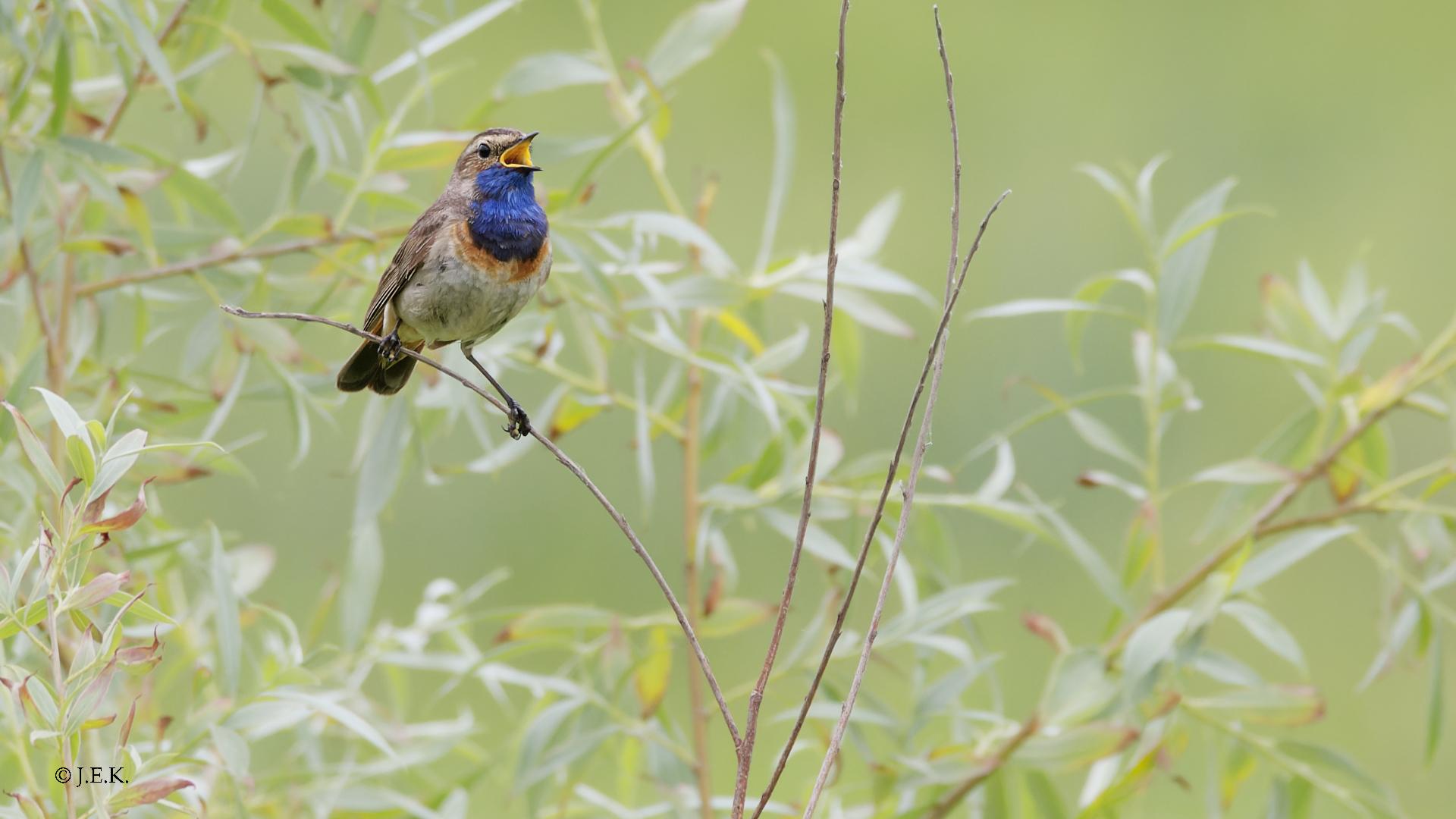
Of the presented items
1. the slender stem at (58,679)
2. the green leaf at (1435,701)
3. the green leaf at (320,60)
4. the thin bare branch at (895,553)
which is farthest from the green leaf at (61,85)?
the green leaf at (1435,701)

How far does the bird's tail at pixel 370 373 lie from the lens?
171 cm

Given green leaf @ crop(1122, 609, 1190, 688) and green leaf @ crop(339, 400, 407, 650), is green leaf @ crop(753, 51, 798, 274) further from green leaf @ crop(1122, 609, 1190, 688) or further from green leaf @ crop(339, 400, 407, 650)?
green leaf @ crop(1122, 609, 1190, 688)

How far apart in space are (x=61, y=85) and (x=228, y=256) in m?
0.26

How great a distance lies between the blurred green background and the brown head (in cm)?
171

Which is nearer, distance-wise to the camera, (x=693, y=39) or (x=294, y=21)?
(x=294, y=21)

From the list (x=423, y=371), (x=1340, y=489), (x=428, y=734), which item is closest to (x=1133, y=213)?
(x=1340, y=489)

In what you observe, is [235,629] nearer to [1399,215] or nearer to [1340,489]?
[1340,489]

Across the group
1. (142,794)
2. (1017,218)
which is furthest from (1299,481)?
(1017,218)

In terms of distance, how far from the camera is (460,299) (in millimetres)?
1614

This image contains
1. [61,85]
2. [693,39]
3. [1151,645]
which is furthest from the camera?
[693,39]

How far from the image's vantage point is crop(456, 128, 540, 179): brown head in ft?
5.67

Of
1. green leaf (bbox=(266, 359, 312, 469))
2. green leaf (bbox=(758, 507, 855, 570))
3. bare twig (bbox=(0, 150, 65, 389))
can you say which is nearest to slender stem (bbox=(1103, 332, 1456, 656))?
green leaf (bbox=(758, 507, 855, 570))

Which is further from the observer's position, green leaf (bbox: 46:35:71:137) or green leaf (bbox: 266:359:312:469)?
green leaf (bbox: 266:359:312:469)

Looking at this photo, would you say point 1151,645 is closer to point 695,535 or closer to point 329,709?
point 695,535
